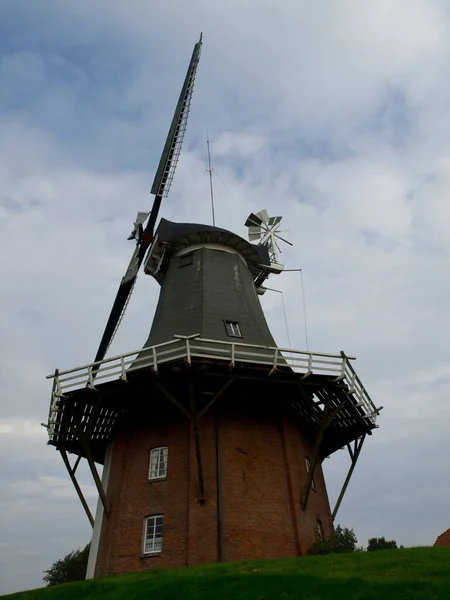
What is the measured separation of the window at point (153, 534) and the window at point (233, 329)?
20.5 ft

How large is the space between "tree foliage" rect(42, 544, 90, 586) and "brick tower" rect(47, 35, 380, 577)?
2053cm

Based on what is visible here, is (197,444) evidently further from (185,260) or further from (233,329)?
(185,260)

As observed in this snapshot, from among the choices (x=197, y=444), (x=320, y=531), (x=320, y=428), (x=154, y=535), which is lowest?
(x=154, y=535)

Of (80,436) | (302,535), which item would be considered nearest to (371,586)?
(302,535)

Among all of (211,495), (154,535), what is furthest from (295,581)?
(154,535)

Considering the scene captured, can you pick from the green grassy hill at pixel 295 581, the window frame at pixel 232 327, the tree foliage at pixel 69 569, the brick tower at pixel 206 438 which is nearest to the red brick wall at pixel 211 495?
the brick tower at pixel 206 438

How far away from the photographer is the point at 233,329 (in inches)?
757

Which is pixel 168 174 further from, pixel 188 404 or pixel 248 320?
pixel 188 404

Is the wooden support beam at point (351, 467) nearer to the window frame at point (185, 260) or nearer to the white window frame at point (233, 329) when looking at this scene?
the white window frame at point (233, 329)

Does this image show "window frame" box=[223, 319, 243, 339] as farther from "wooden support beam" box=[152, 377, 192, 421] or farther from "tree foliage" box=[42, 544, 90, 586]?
"tree foliage" box=[42, 544, 90, 586]

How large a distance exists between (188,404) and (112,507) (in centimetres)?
387

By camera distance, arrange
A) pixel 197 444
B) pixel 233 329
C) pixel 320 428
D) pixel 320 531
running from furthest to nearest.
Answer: pixel 233 329, pixel 320 531, pixel 320 428, pixel 197 444

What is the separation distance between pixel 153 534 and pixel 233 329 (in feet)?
23.0

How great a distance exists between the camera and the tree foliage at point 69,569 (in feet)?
119
